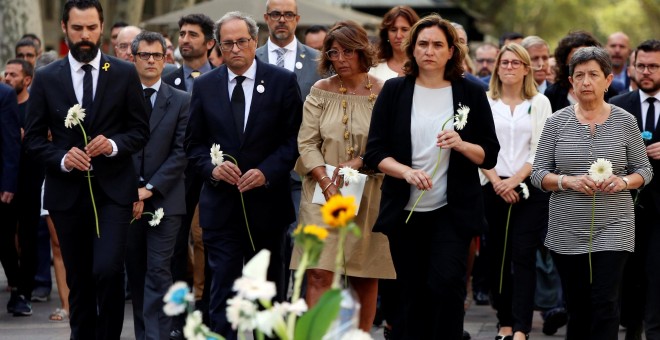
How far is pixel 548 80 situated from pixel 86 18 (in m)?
6.40

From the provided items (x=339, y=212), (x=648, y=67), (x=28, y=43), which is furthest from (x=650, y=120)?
(x=28, y=43)

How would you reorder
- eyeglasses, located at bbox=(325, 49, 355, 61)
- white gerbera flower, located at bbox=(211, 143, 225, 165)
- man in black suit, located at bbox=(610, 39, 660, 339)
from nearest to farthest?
white gerbera flower, located at bbox=(211, 143, 225, 165), eyeglasses, located at bbox=(325, 49, 355, 61), man in black suit, located at bbox=(610, 39, 660, 339)

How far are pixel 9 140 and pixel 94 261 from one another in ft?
13.7

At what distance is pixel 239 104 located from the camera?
9008mm

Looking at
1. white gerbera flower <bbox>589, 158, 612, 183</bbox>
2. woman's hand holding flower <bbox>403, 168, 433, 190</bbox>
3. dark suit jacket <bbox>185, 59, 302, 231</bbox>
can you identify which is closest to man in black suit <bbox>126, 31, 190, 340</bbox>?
dark suit jacket <bbox>185, 59, 302, 231</bbox>

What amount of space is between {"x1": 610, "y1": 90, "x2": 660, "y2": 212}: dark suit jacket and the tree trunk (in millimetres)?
13129

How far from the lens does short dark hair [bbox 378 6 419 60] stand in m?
10.8

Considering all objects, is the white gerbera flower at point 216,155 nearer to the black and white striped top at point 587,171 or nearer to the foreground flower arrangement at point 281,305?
the black and white striped top at point 587,171

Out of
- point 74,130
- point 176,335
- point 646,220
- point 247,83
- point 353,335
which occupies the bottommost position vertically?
point 176,335

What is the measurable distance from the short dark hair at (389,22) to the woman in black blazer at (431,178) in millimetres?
2381

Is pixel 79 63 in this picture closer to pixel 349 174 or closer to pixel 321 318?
pixel 349 174

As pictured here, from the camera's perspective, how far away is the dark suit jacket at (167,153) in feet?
31.8

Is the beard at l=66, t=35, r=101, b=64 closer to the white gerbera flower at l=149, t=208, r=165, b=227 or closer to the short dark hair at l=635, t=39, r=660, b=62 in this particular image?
the white gerbera flower at l=149, t=208, r=165, b=227

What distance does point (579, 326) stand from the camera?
8.95 m
